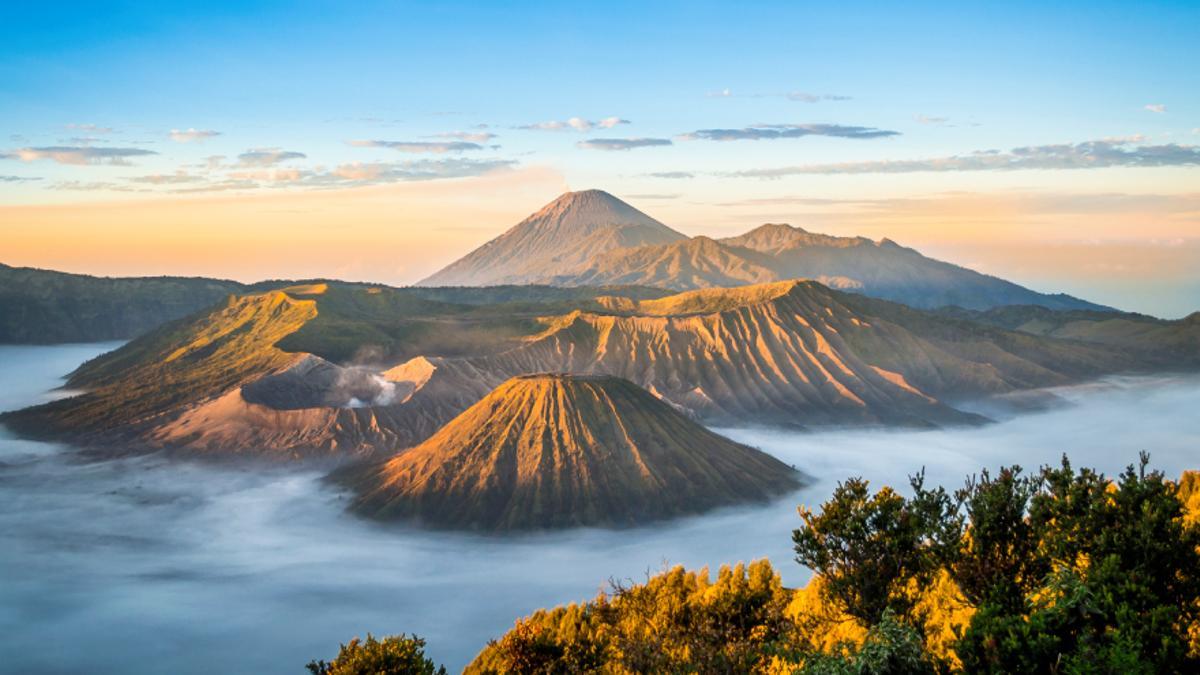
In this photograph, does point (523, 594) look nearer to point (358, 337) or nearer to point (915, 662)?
→ point (915, 662)

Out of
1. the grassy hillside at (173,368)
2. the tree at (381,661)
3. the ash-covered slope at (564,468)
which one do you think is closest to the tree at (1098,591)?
the tree at (381,661)

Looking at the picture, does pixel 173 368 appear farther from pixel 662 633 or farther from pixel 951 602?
pixel 951 602

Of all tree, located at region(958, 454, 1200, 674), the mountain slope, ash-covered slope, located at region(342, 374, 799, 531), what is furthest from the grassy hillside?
tree, located at region(958, 454, 1200, 674)

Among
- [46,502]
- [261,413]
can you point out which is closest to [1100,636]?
[46,502]

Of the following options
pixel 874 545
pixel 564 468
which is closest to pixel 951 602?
pixel 874 545

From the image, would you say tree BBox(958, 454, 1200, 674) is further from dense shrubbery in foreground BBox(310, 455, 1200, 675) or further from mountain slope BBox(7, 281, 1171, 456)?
mountain slope BBox(7, 281, 1171, 456)
